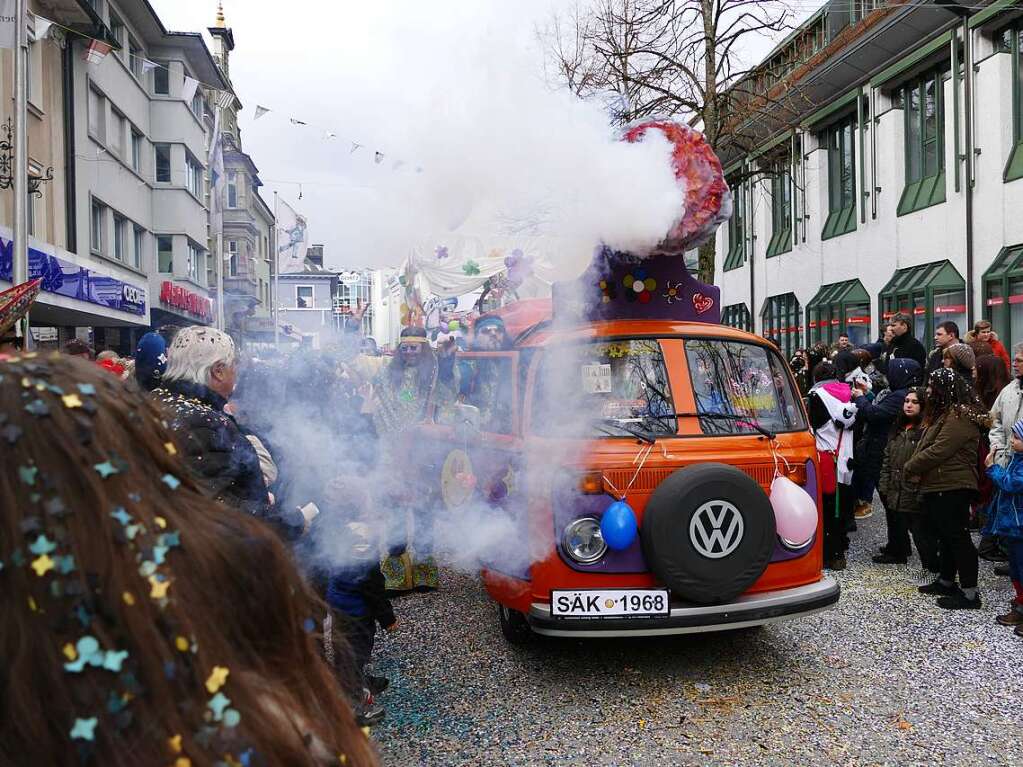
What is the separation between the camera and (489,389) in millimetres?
5586

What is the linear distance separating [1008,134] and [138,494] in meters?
17.3

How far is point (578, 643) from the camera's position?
5328 mm

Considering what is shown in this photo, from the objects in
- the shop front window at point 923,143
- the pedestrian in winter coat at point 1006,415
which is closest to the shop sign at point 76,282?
the pedestrian in winter coat at point 1006,415

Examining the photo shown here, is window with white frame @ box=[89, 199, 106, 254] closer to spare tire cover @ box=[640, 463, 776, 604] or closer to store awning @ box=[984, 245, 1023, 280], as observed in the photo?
store awning @ box=[984, 245, 1023, 280]

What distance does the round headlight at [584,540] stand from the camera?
4523 millimetres

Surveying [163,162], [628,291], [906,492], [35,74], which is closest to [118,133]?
[163,162]

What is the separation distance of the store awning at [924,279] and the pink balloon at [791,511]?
1355cm

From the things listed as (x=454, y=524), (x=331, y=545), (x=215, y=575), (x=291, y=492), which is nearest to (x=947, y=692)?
(x=454, y=524)

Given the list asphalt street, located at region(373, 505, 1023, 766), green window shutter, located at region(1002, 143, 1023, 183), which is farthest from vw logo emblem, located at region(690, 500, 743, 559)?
green window shutter, located at region(1002, 143, 1023, 183)

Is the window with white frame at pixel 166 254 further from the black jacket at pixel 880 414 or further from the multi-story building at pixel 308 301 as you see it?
the black jacket at pixel 880 414

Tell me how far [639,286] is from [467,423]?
4.67ft

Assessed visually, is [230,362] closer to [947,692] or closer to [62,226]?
[947,692]

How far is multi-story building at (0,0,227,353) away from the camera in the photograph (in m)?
15.7

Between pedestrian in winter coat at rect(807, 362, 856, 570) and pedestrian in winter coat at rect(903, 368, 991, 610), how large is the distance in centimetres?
105
